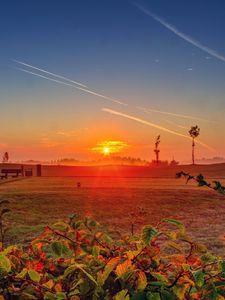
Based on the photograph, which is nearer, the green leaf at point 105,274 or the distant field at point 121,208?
the green leaf at point 105,274

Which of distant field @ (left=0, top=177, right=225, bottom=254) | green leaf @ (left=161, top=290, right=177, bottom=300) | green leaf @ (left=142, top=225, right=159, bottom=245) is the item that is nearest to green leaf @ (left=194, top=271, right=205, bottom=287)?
green leaf @ (left=161, top=290, right=177, bottom=300)

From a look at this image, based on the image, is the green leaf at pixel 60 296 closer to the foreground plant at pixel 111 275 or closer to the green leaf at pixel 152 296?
the foreground plant at pixel 111 275

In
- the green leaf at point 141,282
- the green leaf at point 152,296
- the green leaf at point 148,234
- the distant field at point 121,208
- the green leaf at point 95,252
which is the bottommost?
the distant field at point 121,208

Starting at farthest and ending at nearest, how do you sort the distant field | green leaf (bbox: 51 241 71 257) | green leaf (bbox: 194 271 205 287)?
the distant field, green leaf (bbox: 51 241 71 257), green leaf (bbox: 194 271 205 287)

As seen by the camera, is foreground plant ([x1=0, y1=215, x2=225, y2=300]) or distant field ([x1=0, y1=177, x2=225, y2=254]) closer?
foreground plant ([x1=0, y1=215, x2=225, y2=300])

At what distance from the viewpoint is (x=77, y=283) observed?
1.94m

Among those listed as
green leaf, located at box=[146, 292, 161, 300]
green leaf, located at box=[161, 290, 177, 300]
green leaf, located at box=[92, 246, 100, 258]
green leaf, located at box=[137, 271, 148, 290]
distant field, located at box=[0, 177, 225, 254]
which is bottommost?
distant field, located at box=[0, 177, 225, 254]

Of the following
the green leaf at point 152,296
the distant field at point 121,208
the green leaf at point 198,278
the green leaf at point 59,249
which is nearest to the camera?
the green leaf at point 152,296

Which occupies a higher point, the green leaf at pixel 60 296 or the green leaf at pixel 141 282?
the green leaf at pixel 141 282

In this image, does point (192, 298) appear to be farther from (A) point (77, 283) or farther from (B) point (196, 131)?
(B) point (196, 131)

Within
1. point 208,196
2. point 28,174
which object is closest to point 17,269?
point 208,196

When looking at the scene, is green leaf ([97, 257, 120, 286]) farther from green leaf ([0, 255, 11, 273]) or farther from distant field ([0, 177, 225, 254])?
distant field ([0, 177, 225, 254])

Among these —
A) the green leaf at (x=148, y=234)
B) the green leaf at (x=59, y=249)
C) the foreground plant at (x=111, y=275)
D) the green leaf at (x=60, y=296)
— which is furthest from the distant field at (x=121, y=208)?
the green leaf at (x=60, y=296)

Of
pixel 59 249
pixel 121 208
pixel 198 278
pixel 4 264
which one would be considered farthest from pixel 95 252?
pixel 121 208
